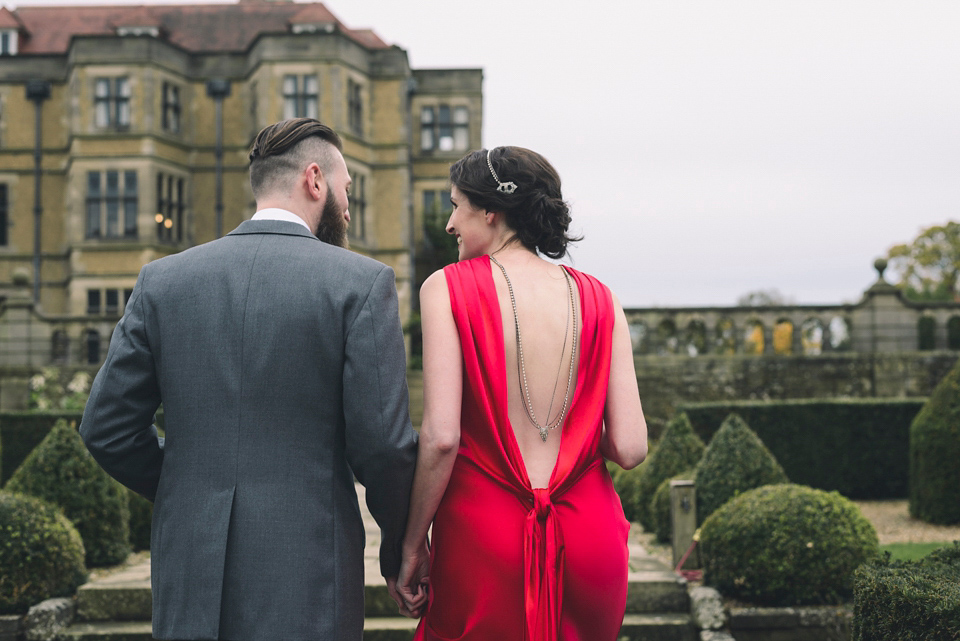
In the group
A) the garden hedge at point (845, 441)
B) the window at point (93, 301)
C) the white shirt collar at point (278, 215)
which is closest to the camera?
the white shirt collar at point (278, 215)

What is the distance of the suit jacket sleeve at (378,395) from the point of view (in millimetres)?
2344

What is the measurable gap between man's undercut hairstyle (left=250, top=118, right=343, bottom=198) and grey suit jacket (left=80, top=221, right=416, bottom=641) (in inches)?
10.0

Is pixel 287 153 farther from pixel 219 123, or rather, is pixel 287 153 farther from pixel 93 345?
pixel 219 123

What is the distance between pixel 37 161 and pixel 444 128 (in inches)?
461

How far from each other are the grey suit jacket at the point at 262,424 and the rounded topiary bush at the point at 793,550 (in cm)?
378

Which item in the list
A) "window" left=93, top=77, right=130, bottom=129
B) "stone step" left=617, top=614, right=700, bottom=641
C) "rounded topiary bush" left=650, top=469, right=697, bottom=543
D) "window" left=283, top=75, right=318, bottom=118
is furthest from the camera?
"window" left=93, top=77, right=130, bottom=129

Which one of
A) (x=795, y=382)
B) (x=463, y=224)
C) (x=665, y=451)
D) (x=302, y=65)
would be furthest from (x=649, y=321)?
(x=463, y=224)

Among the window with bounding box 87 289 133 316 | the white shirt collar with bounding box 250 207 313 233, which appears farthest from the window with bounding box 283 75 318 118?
the white shirt collar with bounding box 250 207 313 233

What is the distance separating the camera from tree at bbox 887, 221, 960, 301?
44.8 m

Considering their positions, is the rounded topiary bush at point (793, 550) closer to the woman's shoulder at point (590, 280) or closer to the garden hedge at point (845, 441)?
the woman's shoulder at point (590, 280)

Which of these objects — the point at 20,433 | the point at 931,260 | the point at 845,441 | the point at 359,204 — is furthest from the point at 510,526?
the point at 931,260

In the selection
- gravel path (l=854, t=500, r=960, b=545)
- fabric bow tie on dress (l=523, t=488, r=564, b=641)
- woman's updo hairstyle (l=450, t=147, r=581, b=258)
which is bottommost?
gravel path (l=854, t=500, r=960, b=545)

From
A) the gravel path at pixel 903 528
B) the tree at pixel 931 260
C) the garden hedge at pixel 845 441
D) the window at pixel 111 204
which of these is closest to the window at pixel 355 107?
the window at pixel 111 204

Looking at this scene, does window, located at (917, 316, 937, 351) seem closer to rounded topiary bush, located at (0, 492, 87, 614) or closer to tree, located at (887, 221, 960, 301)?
rounded topiary bush, located at (0, 492, 87, 614)
